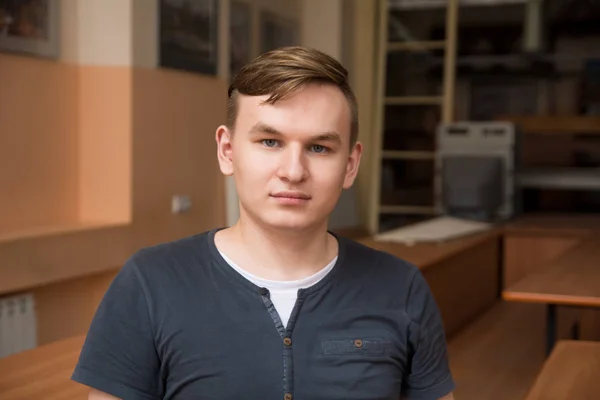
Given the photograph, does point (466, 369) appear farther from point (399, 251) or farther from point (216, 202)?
point (216, 202)

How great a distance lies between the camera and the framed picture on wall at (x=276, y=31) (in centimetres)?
556

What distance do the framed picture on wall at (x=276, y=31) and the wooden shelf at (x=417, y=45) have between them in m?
0.87

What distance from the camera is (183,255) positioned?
1248mm

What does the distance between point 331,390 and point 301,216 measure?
0.24 m

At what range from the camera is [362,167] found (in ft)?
21.6

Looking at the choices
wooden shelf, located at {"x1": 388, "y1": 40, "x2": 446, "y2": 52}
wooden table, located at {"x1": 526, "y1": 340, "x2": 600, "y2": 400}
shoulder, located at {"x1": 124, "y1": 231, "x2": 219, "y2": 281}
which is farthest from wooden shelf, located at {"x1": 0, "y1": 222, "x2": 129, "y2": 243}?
wooden shelf, located at {"x1": 388, "y1": 40, "x2": 446, "y2": 52}

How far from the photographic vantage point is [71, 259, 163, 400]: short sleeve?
114cm

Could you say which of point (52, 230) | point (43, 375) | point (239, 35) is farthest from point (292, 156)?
point (239, 35)

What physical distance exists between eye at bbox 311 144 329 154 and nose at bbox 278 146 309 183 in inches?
1.0

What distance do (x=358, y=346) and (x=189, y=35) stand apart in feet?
11.5

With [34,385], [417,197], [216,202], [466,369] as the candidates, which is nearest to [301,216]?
[34,385]

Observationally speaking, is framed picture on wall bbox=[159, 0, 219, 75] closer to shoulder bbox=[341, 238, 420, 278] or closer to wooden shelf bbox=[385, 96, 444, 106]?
wooden shelf bbox=[385, 96, 444, 106]

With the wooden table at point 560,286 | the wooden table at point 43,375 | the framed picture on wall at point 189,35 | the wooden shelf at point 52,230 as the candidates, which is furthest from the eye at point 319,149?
the framed picture on wall at point 189,35

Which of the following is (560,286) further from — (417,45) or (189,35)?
(417,45)
